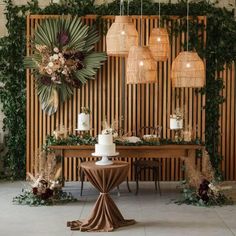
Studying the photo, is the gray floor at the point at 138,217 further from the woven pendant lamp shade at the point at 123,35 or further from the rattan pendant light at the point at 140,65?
the woven pendant lamp shade at the point at 123,35

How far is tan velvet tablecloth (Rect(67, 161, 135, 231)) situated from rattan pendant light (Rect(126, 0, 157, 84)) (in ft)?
5.63

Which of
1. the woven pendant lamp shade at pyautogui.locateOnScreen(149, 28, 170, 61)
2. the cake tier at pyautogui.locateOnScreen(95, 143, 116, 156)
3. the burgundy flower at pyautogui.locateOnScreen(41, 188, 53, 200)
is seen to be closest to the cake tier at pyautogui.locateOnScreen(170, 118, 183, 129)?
the woven pendant lamp shade at pyautogui.locateOnScreen(149, 28, 170, 61)

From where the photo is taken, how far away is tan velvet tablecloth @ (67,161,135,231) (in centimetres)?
723

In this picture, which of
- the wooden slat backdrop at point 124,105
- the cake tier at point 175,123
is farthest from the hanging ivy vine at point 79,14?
the cake tier at point 175,123

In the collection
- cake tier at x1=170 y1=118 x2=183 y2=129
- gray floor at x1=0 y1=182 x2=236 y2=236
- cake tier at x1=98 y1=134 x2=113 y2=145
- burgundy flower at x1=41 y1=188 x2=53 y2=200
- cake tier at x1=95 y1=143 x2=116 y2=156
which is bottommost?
gray floor at x1=0 y1=182 x2=236 y2=236

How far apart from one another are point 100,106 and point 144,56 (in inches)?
105

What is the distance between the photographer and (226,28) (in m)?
11.0

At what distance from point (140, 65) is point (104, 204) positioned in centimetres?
228

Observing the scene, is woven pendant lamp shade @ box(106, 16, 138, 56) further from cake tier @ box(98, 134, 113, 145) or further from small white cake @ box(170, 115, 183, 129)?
cake tier @ box(98, 134, 113, 145)

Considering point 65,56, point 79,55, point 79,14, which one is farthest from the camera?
point 79,14

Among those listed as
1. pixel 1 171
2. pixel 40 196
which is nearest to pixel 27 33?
pixel 1 171

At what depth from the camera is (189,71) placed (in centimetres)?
891

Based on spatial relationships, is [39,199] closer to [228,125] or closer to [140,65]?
[140,65]

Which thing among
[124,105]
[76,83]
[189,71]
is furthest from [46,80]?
[189,71]
